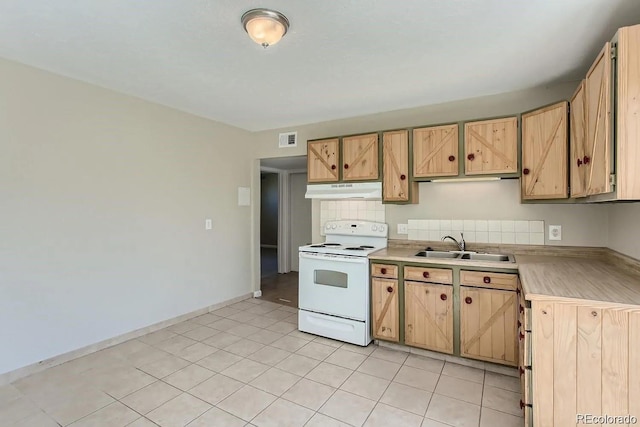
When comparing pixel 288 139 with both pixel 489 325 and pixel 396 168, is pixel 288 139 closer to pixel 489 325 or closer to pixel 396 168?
pixel 396 168

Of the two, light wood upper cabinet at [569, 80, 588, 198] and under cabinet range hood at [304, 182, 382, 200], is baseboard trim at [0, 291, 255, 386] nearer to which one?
under cabinet range hood at [304, 182, 382, 200]

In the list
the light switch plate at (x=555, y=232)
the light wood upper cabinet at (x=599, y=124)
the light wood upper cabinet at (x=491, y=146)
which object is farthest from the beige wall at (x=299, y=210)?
the light wood upper cabinet at (x=599, y=124)

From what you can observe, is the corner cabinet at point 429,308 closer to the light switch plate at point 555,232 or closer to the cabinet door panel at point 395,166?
the cabinet door panel at point 395,166

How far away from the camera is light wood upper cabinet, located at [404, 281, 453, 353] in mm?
2736

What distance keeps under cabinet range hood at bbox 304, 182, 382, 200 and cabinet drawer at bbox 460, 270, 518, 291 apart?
3.73 ft

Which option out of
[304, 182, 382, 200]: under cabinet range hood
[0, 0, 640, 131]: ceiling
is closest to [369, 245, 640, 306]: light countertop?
[304, 182, 382, 200]: under cabinet range hood

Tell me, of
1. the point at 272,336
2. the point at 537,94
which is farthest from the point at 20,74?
the point at 537,94

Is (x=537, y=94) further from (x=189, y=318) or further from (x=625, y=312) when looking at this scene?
(x=189, y=318)

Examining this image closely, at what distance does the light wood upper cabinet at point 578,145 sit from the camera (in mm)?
2143

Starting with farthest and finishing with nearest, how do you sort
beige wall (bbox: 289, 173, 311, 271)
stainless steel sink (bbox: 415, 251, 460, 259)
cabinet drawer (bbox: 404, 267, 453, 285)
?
beige wall (bbox: 289, 173, 311, 271) → stainless steel sink (bbox: 415, 251, 460, 259) → cabinet drawer (bbox: 404, 267, 453, 285)

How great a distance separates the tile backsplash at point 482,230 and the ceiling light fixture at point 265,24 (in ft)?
7.65

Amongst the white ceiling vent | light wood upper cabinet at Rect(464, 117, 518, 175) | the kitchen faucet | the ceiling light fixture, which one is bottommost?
the kitchen faucet

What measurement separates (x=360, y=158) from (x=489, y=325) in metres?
1.96

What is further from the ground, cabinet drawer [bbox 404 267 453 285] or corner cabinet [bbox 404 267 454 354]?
cabinet drawer [bbox 404 267 453 285]
